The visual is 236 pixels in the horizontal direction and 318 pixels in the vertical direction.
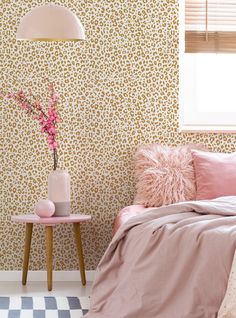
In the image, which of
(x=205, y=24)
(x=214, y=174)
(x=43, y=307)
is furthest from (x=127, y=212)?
(x=205, y=24)

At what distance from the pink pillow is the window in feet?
1.23

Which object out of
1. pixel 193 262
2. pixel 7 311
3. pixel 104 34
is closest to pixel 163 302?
pixel 193 262

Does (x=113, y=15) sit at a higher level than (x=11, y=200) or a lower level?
higher

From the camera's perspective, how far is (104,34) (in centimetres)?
588

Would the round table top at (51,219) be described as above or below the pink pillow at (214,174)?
below

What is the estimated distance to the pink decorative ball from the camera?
5.41 metres

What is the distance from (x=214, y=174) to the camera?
5.59 m

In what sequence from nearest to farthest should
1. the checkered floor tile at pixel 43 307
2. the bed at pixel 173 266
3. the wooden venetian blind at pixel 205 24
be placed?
the bed at pixel 173 266 < the checkered floor tile at pixel 43 307 < the wooden venetian blind at pixel 205 24

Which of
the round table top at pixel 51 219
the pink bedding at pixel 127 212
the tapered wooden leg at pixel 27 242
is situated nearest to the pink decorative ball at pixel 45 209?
the round table top at pixel 51 219

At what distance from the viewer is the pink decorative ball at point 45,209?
5406mm

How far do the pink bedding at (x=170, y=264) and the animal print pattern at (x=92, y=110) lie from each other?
4.17 feet

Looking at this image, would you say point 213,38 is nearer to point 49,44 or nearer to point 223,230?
point 49,44

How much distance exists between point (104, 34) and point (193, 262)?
241 centimetres

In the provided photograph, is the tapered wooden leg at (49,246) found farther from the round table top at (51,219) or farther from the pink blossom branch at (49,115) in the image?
the pink blossom branch at (49,115)
